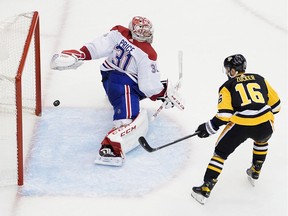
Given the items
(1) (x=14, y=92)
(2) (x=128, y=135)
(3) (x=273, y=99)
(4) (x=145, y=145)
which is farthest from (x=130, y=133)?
(3) (x=273, y=99)

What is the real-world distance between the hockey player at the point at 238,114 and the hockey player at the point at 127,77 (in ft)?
→ 1.44

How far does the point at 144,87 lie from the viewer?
3352 mm

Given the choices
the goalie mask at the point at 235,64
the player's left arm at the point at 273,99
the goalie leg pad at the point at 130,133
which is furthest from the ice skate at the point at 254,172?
the goalie leg pad at the point at 130,133

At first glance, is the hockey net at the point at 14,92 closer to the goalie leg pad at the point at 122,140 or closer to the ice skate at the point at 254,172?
the goalie leg pad at the point at 122,140

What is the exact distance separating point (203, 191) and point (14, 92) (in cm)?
99

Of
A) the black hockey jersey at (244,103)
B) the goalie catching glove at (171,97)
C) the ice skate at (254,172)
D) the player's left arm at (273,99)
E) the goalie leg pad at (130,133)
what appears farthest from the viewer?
the goalie catching glove at (171,97)

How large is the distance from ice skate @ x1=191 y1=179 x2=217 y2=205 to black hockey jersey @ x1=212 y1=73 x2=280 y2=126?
10.7 inches

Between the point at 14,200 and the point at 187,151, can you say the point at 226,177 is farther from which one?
the point at 14,200

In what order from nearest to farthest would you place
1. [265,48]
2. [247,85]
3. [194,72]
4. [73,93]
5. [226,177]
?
[247,85], [226,177], [73,93], [194,72], [265,48]

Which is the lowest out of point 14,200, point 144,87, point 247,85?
point 14,200

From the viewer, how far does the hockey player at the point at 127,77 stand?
10.7ft

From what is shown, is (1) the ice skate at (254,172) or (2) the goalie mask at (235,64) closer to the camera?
(2) the goalie mask at (235,64)

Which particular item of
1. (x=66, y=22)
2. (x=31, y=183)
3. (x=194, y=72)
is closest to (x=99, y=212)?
(x=31, y=183)

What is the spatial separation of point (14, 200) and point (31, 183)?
0.13 metres
